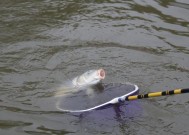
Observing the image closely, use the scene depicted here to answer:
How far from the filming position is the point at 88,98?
5.09 m

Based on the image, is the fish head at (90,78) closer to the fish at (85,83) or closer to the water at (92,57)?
the fish at (85,83)

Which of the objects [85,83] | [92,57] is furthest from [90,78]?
[92,57]

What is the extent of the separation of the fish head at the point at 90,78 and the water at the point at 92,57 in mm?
336

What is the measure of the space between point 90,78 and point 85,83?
0.11m

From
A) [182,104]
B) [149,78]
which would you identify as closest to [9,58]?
[149,78]

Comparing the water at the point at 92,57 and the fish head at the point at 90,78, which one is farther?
the fish head at the point at 90,78

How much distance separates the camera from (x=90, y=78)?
17.2ft

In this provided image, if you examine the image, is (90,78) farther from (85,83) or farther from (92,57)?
(92,57)

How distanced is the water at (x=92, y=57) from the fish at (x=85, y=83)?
0.20m

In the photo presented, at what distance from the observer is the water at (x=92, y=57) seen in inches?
186

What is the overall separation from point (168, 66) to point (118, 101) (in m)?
1.56

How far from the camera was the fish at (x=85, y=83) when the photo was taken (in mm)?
5180

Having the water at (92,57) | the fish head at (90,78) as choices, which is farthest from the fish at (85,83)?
the water at (92,57)

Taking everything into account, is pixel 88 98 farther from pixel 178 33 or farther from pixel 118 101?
pixel 178 33
